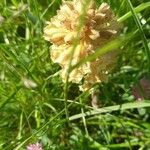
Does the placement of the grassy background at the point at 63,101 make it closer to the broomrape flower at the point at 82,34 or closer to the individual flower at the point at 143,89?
the individual flower at the point at 143,89

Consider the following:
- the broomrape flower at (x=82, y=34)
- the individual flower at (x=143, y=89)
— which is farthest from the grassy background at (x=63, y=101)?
the broomrape flower at (x=82, y=34)

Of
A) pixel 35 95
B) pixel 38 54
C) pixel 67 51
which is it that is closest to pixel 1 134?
pixel 35 95

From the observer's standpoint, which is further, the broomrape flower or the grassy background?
the grassy background

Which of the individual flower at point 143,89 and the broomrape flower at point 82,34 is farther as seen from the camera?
the individual flower at point 143,89

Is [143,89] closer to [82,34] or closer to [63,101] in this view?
[63,101]

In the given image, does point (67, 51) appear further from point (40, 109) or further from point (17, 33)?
point (17, 33)

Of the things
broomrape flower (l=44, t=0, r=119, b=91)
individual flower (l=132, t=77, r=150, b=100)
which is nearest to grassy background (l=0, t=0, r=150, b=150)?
individual flower (l=132, t=77, r=150, b=100)

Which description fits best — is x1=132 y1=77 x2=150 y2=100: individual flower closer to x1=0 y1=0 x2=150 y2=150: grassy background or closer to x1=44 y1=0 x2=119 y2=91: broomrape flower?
x1=0 y1=0 x2=150 y2=150: grassy background

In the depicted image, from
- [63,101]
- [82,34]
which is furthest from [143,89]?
[82,34]
